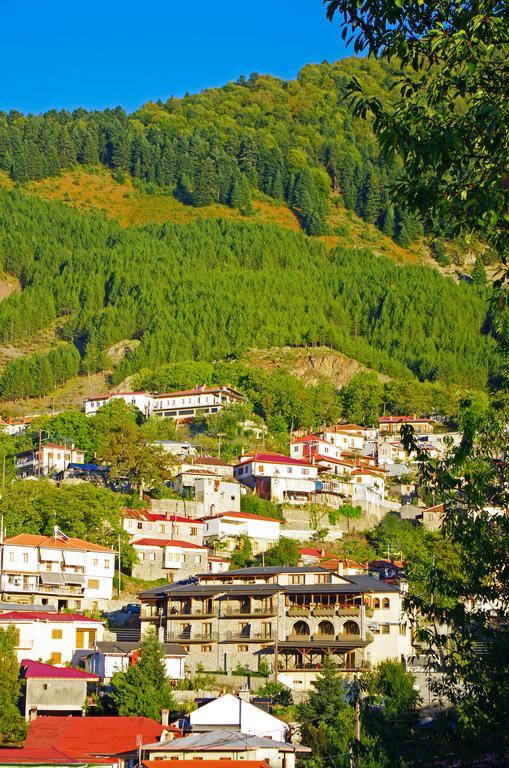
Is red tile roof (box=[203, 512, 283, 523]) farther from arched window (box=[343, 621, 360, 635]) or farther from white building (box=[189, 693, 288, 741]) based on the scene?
white building (box=[189, 693, 288, 741])

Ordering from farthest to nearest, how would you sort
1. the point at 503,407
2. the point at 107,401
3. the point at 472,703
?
1. the point at 107,401
2. the point at 503,407
3. the point at 472,703

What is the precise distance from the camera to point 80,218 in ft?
646

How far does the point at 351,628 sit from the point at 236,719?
520 inches

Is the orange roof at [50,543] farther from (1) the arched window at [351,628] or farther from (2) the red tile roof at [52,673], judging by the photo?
(1) the arched window at [351,628]

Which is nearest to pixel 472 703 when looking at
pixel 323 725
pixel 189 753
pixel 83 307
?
pixel 189 753

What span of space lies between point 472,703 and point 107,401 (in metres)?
108

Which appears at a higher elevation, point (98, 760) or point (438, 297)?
point (438, 297)

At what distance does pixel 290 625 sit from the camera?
2210 inches

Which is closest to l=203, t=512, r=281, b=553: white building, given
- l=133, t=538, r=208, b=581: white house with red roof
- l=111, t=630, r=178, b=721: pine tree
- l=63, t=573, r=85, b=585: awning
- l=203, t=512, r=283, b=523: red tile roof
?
l=203, t=512, r=283, b=523: red tile roof

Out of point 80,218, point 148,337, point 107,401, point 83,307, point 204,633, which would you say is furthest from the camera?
point 80,218

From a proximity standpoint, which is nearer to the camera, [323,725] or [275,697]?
[323,725]

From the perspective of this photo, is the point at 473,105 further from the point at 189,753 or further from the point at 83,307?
the point at 83,307

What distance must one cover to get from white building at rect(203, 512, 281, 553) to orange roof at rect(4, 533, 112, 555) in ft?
42.2

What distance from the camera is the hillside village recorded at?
43531 mm
